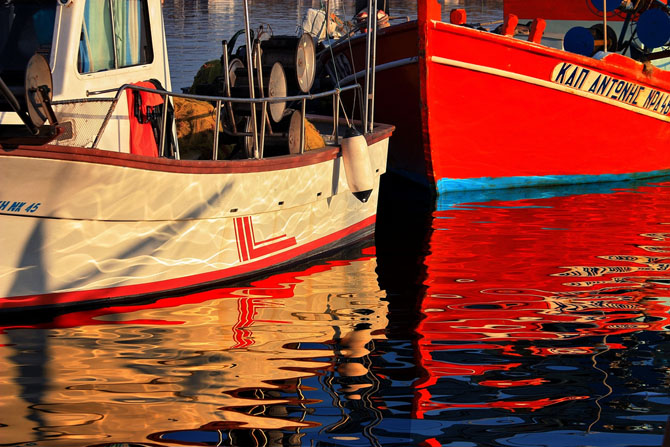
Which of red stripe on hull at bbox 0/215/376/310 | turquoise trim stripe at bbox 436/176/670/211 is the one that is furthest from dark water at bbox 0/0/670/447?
turquoise trim stripe at bbox 436/176/670/211

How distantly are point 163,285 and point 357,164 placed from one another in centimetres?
263

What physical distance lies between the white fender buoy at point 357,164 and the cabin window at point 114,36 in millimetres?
2089

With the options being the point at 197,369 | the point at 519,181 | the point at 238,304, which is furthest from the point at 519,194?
the point at 197,369

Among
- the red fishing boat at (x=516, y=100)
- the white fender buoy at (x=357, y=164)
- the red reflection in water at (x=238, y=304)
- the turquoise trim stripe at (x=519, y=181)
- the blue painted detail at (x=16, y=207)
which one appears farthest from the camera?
the turquoise trim stripe at (x=519, y=181)

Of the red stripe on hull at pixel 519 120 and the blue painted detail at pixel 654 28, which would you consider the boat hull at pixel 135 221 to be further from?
the blue painted detail at pixel 654 28

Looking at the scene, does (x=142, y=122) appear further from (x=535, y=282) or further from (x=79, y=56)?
(x=535, y=282)

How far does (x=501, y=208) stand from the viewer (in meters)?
12.8

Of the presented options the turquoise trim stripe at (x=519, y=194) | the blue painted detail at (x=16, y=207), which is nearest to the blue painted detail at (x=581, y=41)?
the turquoise trim stripe at (x=519, y=194)

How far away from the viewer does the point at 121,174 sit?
7.32 metres

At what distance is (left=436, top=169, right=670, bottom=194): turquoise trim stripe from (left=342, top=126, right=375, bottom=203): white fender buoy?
3659mm

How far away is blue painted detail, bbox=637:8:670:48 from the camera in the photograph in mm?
13758

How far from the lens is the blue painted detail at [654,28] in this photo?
13.8m

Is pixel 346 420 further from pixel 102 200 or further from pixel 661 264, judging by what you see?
pixel 661 264

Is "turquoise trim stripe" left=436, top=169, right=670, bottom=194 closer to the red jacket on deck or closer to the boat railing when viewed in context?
the boat railing
